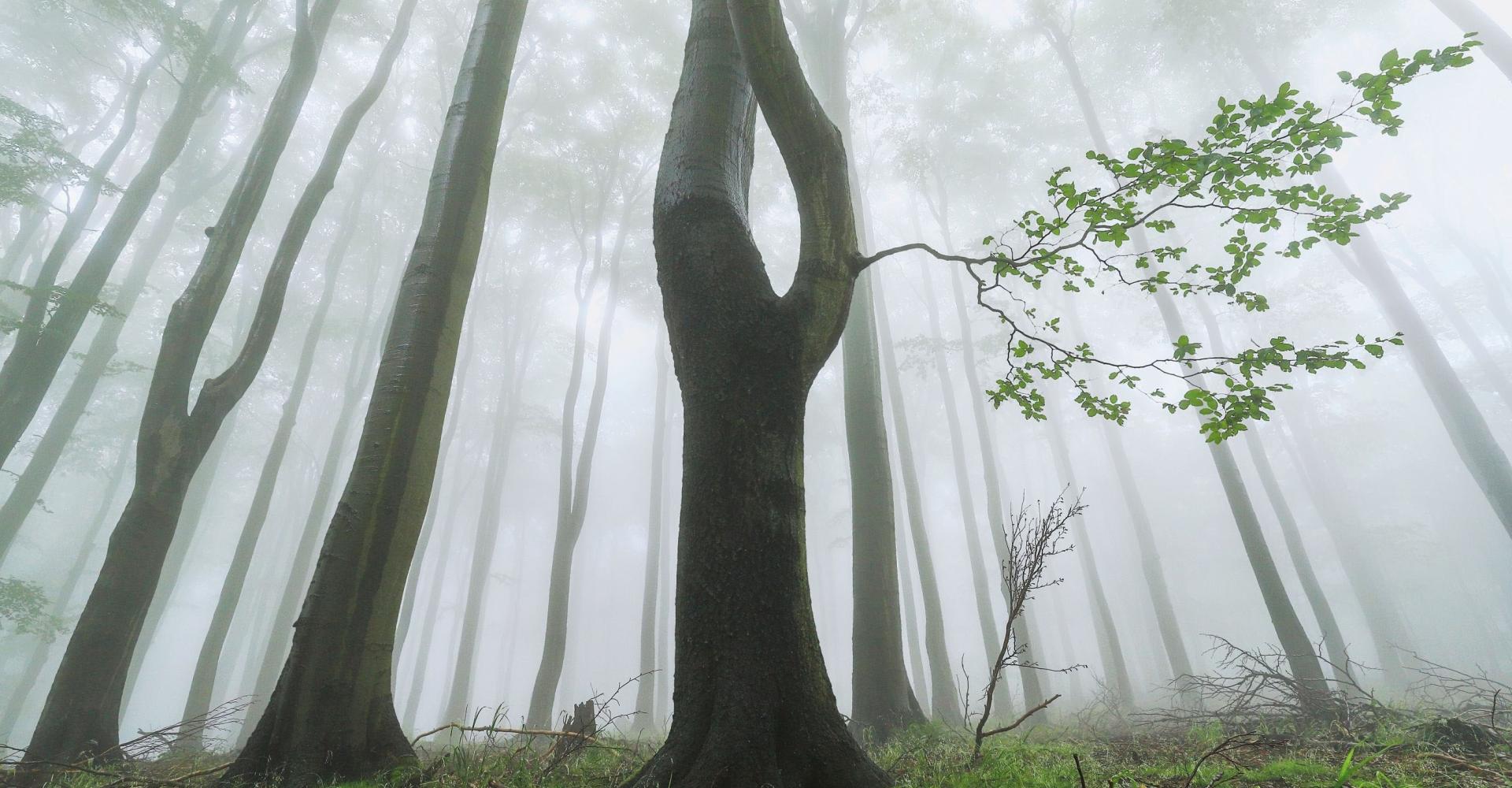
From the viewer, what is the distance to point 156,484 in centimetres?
445

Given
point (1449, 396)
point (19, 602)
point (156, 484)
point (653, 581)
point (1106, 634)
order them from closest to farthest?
point (156, 484) < point (19, 602) < point (1449, 396) < point (1106, 634) < point (653, 581)

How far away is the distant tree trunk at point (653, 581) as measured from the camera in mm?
13008

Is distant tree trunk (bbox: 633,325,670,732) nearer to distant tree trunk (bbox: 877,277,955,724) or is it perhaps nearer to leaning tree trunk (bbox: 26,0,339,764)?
distant tree trunk (bbox: 877,277,955,724)

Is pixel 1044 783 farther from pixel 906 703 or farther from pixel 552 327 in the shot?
pixel 552 327

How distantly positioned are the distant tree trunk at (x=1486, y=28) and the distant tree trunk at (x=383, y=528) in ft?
40.7

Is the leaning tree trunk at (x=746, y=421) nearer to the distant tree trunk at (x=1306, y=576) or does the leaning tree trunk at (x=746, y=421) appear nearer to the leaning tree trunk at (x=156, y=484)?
the leaning tree trunk at (x=156, y=484)

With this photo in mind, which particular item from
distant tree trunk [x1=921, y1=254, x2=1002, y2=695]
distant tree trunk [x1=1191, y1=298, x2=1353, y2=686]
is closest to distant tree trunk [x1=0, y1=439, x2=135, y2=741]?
distant tree trunk [x1=921, y1=254, x2=1002, y2=695]

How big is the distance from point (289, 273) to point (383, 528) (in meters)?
3.42

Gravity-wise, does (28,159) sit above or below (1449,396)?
above

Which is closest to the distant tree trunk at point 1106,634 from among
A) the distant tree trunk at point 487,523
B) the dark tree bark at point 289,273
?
the dark tree bark at point 289,273

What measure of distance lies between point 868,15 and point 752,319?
14.7 metres

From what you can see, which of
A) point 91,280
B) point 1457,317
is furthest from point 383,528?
point 1457,317

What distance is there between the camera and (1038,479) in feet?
135

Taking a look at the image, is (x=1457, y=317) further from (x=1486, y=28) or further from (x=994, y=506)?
(x=994, y=506)
